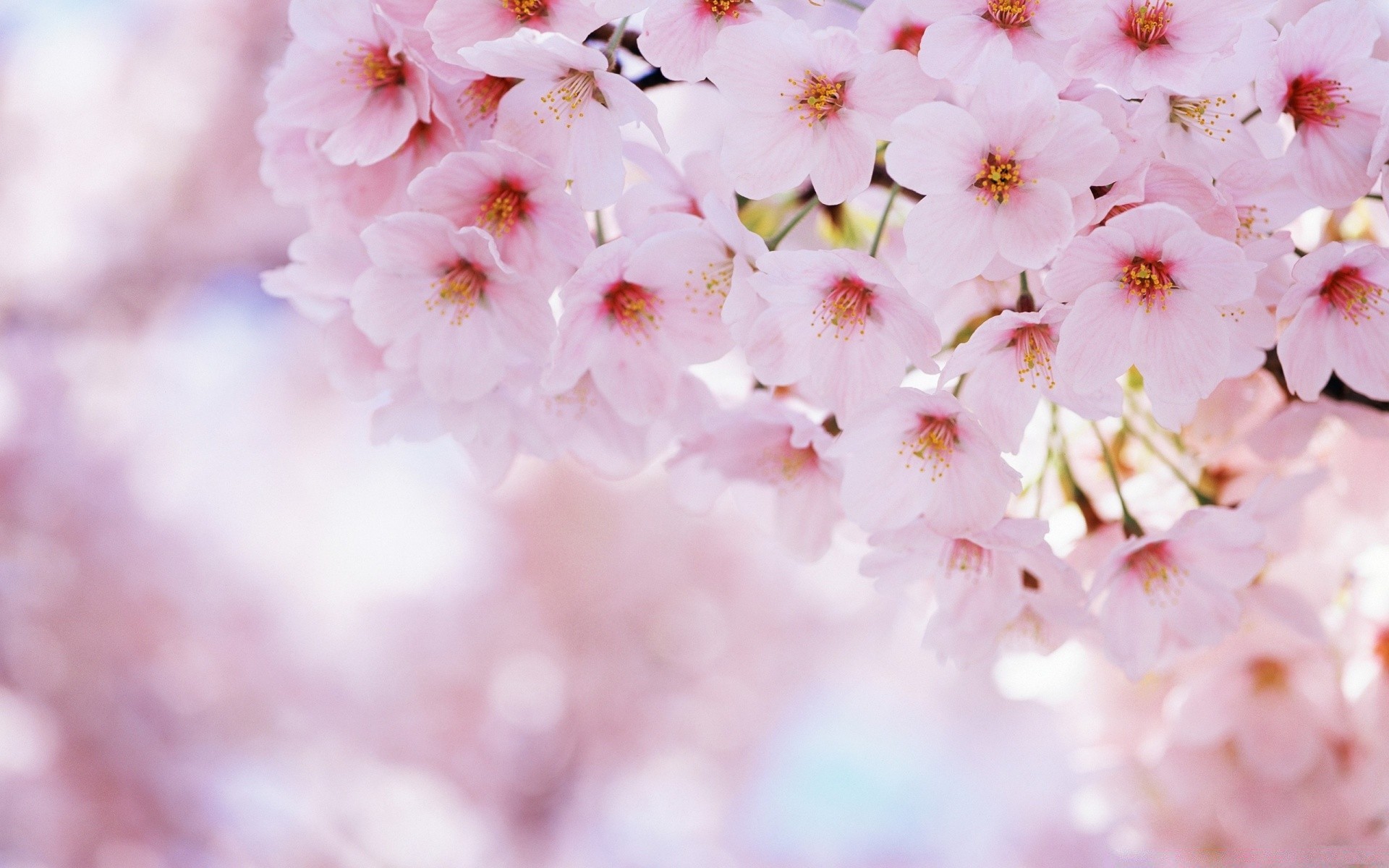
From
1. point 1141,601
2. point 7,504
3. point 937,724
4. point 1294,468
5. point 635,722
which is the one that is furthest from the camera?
point 937,724

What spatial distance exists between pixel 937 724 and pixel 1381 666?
10.1 feet

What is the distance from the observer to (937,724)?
3674mm

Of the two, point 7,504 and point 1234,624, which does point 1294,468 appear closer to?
point 1234,624

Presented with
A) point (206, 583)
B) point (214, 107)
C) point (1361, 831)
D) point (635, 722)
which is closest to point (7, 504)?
point (206, 583)

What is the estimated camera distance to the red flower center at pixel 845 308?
0.50 metres

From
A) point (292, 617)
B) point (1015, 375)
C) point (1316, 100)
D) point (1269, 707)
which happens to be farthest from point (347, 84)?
point (292, 617)

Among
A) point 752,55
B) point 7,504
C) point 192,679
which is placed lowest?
point 192,679

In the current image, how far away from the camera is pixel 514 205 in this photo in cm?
52

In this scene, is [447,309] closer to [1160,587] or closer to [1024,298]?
[1024,298]

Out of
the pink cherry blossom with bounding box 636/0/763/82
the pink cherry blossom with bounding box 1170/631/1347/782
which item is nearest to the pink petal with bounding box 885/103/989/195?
the pink cherry blossom with bounding box 636/0/763/82

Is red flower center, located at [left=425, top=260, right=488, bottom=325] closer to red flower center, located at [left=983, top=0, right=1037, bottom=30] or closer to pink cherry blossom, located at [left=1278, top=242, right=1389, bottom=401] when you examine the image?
red flower center, located at [left=983, top=0, right=1037, bottom=30]

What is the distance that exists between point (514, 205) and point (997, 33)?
0.89 feet

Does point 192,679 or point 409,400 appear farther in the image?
point 192,679

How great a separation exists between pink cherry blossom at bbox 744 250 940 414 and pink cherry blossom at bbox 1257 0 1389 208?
0.21m
